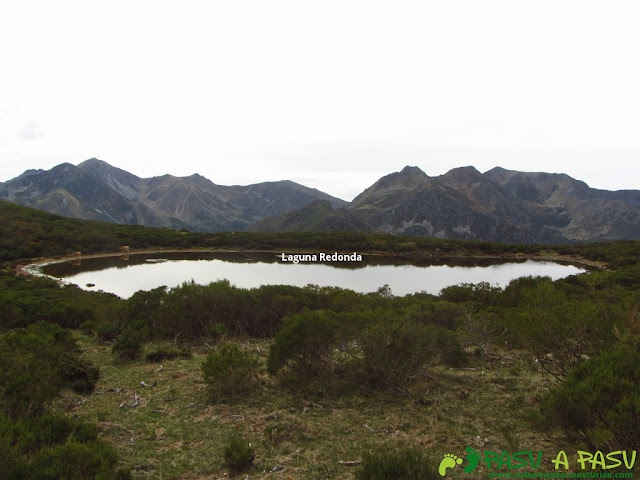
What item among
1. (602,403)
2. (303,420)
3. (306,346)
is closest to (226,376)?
(306,346)

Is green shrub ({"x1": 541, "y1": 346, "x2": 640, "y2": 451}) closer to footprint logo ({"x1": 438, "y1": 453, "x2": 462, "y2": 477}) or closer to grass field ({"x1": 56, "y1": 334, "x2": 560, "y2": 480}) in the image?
grass field ({"x1": 56, "y1": 334, "x2": 560, "y2": 480})

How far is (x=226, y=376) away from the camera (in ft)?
35.7

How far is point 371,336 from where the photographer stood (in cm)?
1124

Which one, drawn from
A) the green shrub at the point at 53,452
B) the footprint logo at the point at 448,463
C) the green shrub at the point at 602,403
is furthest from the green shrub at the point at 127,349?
the green shrub at the point at 602,403

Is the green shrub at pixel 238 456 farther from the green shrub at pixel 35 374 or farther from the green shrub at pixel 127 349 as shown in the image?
the green shrub at pixel 127 349

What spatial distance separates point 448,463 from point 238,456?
395 cm

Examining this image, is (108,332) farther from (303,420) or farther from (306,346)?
(303,420)

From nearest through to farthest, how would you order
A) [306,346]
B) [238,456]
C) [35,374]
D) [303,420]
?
[238,456] < [35,374] < [303,420] < [306,346]

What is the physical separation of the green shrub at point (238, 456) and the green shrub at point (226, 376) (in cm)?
331

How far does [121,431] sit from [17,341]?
546 cm

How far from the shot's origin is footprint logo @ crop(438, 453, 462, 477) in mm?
6734

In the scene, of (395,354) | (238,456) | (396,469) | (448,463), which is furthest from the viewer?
(395,354)

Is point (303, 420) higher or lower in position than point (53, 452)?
lower

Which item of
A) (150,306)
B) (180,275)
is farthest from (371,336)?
(180,275)
